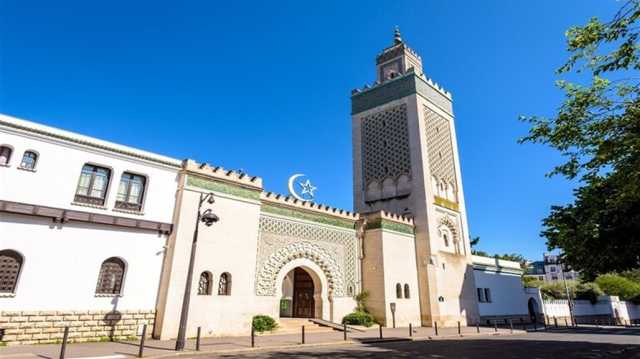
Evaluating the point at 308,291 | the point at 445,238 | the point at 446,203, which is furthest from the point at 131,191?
the point at 446,203

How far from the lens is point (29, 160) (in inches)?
389

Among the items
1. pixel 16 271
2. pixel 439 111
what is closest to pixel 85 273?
pixel 16 271

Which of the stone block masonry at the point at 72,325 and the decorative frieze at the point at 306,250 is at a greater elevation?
the decorative frieze at the point at 306,250

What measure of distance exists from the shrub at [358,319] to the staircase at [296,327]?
→ 1.75m

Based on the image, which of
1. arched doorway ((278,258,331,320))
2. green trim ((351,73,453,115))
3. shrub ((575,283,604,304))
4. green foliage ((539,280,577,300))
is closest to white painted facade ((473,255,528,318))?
green foliage ((539,280,577,300))

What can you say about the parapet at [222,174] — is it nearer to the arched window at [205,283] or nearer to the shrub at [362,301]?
the arched window at [205,283]

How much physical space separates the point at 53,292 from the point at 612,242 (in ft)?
49.7

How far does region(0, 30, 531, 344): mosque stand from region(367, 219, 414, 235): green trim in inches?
4.8

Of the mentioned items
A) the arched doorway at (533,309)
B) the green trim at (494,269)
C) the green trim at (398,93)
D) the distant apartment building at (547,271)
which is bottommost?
the arched doorway at (533,309)

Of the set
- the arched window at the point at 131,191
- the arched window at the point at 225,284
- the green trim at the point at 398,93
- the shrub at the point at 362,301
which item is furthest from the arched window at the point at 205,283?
the green trim at the point at 398,93

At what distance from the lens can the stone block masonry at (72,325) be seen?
8.85 m

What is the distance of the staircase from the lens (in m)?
14.2

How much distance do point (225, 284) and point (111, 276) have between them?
3.63 meters

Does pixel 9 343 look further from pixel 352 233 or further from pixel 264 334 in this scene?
pixel 352 233
